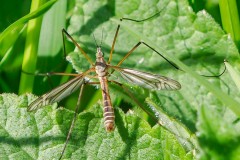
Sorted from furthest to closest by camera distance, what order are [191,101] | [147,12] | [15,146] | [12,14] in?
[12,14] → [147,12] → [191,101] → [15,146]

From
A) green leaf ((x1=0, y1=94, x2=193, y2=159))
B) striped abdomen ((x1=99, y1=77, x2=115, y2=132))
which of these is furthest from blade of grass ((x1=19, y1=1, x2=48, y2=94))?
green leaf ((x1=0, y1=94, x2=193, y2=159))

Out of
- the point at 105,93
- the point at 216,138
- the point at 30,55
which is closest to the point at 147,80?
the point at 105,93

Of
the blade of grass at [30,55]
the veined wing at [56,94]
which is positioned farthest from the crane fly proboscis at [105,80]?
the blade of grass at [30,55]

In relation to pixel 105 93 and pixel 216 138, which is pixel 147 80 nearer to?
pixel 105 93

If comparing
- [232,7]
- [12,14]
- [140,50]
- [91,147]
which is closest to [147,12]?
[140,50]

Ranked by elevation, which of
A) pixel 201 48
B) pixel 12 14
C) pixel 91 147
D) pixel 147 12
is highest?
pixel 12 14

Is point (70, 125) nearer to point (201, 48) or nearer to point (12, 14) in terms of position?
point (201, 48)

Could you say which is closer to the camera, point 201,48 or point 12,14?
point 201,48
